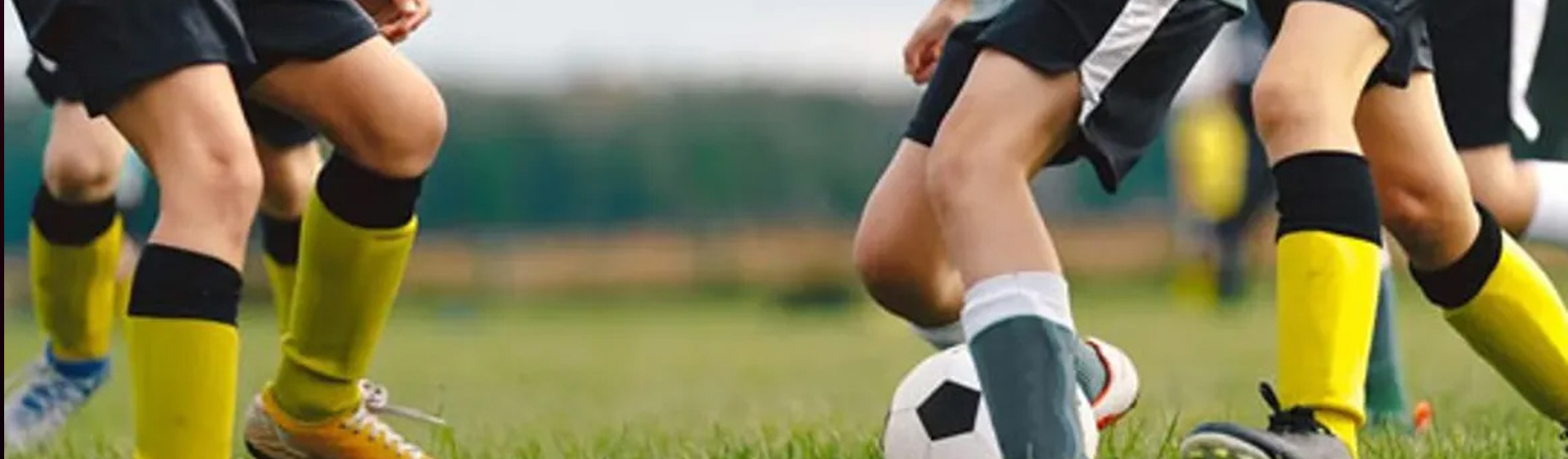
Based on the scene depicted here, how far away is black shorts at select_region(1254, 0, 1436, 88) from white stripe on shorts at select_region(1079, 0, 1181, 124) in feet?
0.83

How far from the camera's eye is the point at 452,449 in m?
5.29

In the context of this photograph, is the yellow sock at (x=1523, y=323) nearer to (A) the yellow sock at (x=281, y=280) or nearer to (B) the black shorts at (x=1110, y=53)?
(B) the black shorts at (x=1110, y=53)

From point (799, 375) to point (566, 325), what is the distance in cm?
1083

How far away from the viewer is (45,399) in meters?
6.83

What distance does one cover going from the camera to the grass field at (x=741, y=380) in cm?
543

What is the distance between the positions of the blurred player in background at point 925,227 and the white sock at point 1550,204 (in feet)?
4.14

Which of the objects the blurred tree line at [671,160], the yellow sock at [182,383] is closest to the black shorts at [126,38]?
the yellow sock at [182,383]

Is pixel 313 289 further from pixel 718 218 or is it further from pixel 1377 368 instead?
pixel 718 218

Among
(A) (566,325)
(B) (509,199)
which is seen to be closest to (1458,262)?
(A) (566,325)

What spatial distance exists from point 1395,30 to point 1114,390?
80 cm

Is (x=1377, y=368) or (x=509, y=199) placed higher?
(x=1377, y=368)

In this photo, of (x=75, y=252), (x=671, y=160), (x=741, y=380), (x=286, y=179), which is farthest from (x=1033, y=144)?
(x=671, y=160)

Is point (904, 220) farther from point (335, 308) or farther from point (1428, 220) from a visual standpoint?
point (335, 308)

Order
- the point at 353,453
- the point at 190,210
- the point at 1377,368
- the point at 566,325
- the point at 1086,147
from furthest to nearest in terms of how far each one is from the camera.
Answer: the point at 566,325 → the point at 1377,368 → the point at 353,453 → the point at 1086,147 → the point at 190,210
